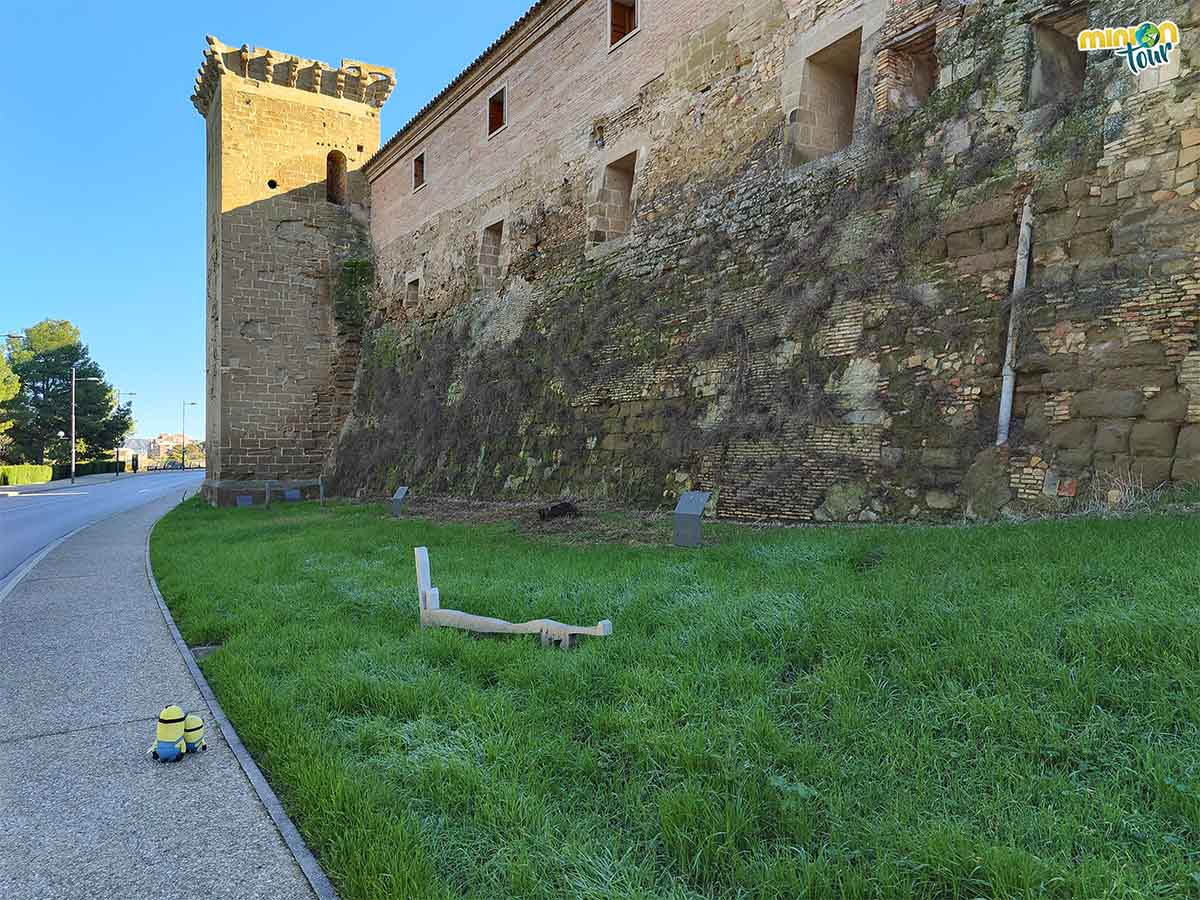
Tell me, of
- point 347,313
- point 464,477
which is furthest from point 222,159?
point 464,477

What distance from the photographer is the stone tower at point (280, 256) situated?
68.0 ft

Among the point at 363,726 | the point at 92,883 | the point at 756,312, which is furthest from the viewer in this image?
the point at 756,312

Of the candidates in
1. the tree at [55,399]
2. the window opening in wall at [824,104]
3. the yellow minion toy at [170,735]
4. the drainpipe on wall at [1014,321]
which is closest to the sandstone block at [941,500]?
the drainpipe on wall at [1014,321]

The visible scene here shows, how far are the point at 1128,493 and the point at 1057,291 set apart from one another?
1.97 m

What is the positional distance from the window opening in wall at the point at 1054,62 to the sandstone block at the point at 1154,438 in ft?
11.1

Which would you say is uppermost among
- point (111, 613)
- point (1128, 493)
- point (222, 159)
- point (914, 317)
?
point (222, 159)

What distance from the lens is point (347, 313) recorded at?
2227cm

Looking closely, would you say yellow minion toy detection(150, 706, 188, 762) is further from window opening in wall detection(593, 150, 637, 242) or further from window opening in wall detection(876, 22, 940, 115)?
window opening in wall detection(593, 150, 637, 242)

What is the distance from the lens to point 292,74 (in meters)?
21.6

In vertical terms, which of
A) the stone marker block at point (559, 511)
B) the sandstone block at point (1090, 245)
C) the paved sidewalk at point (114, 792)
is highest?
the sandstone block at point (1090, 245)

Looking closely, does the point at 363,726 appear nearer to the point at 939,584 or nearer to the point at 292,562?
the point at 939,584

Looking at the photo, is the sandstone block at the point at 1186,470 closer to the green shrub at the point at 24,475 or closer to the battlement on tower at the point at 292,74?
the battlement on tower at the point at 292,74

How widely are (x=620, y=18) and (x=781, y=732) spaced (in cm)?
1426

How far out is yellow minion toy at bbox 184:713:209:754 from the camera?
10.7ft
